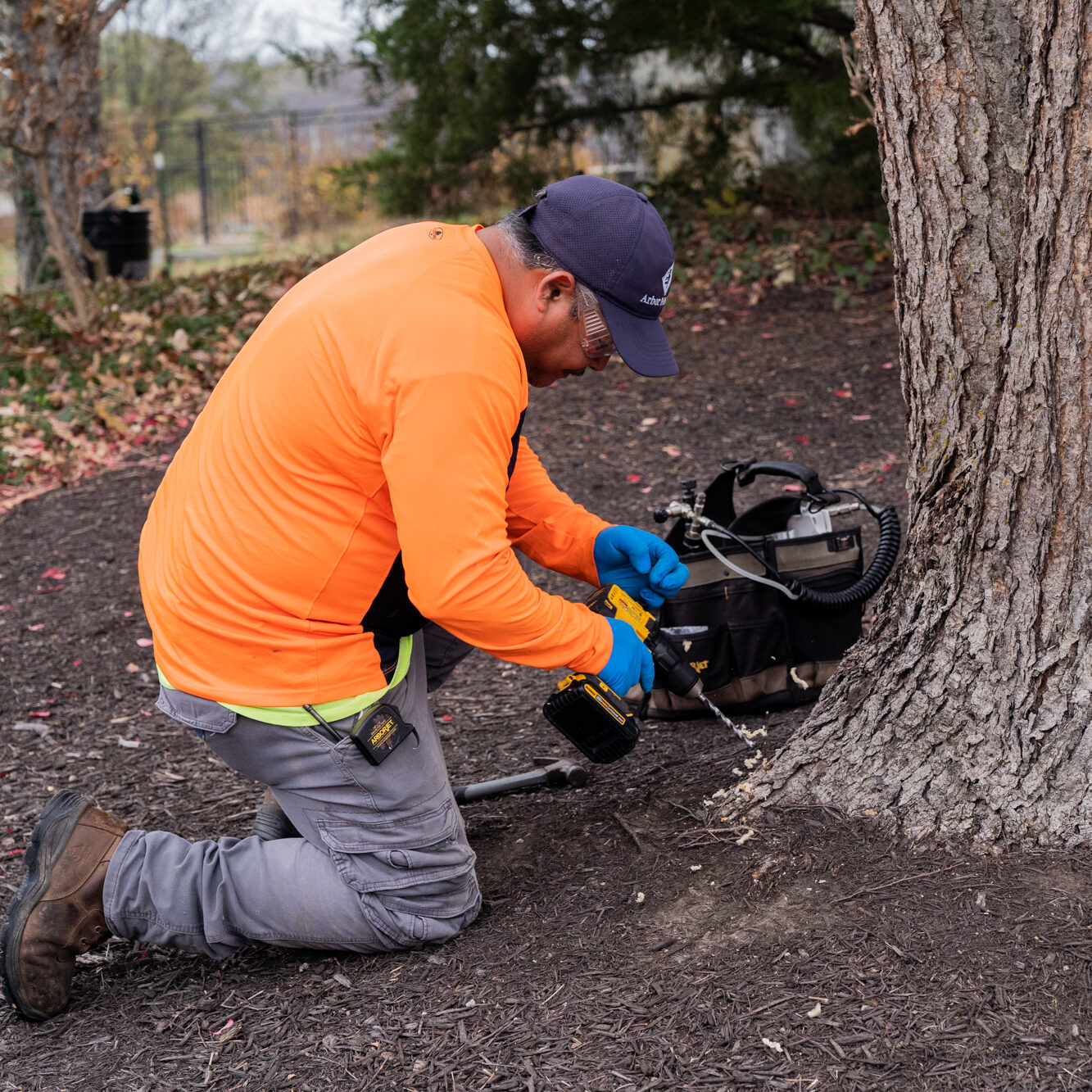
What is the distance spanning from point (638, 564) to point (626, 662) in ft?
1.44

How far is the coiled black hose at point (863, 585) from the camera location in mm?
3143

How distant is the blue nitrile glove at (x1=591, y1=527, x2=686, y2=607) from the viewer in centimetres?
280

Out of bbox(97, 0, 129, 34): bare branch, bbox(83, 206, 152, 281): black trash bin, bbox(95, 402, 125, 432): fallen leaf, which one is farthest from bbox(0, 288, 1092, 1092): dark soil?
bbox(83, 206, 152, 281): black trash bin

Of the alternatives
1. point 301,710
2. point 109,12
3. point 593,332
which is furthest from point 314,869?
point 109,12

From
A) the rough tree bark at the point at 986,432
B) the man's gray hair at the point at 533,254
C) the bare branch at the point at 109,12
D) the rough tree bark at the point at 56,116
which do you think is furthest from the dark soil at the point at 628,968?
the bare branch at the point at 109,12

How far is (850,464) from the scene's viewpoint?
5375 millimetres

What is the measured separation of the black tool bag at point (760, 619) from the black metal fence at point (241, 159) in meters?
17.2

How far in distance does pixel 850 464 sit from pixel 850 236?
139 inches

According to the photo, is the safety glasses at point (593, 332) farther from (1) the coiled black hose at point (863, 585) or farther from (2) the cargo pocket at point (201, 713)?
(1) the coiled black hose at point (863, 585)

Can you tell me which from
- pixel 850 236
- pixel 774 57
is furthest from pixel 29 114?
pixel 850 236

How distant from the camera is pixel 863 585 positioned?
317 cm

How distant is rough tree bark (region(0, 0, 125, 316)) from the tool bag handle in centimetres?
620

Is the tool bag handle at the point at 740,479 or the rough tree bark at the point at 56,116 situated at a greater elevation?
the rough tree bark at the point at 56,116

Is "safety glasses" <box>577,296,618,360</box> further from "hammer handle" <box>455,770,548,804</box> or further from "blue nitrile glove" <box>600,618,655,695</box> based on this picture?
"hammer handle" <box>455,770,548,804</box>
